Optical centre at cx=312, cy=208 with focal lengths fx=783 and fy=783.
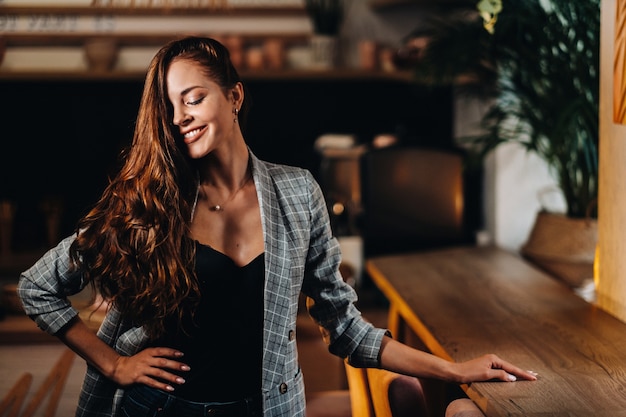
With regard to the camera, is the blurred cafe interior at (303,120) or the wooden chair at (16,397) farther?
the blurred cafe interior at (303,120)

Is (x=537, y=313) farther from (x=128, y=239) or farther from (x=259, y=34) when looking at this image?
(x=259, y=34)

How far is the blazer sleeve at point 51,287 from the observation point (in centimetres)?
155

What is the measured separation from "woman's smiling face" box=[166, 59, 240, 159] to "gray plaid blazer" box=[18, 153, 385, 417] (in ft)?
0.47

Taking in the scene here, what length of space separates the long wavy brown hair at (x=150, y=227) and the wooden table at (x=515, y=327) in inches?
26.3

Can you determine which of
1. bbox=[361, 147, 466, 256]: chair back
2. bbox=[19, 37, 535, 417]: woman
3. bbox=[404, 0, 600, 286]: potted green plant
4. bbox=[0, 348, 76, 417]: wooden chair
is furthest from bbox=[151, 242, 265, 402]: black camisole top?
bbox=[361, 147, 466, 256]: chair back

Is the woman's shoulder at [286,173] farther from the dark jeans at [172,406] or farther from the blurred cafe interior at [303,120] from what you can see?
the blurred cafe interior at [303,120]

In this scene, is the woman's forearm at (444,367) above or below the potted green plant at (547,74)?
below

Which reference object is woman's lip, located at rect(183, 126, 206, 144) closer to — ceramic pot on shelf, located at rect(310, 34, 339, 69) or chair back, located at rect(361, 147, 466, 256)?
chair back, located at rect(361, 147, 466, 256)

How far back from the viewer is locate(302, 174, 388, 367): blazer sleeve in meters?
1.69

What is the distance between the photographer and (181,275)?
1523 mm

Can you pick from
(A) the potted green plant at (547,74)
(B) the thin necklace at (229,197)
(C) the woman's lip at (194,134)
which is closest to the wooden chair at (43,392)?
(B) the thin necklace at (229,197)

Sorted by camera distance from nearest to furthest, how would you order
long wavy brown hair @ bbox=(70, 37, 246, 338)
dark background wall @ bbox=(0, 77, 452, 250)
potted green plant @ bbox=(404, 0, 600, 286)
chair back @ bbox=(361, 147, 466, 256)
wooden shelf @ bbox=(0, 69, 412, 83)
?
1. long wavy brown hair @ bbox=(70, 37, 246, 338)
2. potted green plant @ bbox=(404, 0, 600, 286)
3. chair back @ bbox=(361, 147, 466, 256)
4. wooden shelf @ bbox=(0, 69, 412, 83)
5. dark background wall @ bbox=(0, 77, 452, 250)

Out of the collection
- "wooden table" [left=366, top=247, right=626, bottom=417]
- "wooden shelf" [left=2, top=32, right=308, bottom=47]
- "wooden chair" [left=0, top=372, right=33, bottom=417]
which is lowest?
"wooden chair" [left=0, top=372, right=33, bottom=417]

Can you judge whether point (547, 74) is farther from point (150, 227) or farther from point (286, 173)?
point (150, 227)
